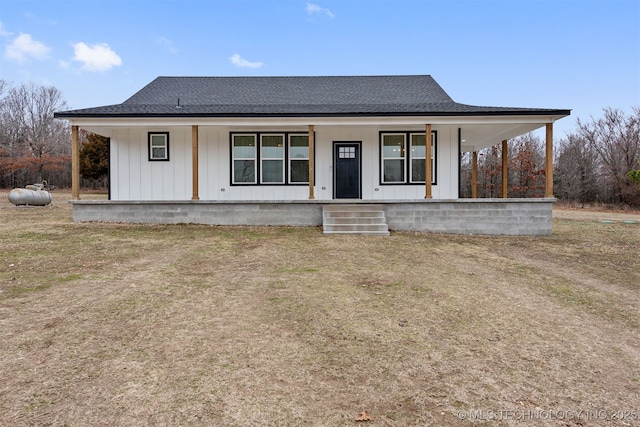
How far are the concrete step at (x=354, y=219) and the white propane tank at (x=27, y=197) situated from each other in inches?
496

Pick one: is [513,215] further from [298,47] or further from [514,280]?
[298,47]

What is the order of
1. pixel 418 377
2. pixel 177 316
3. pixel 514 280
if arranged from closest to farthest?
1. pixel 418 377
2. pixel 177 316
3. pixel 514 280

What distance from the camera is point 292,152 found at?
1197 centimetres

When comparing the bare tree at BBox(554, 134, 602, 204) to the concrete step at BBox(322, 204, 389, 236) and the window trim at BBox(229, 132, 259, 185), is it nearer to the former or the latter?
the concrete step at BBox(322, 204, 389, 236)

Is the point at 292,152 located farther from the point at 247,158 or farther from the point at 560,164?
the point at 560,164

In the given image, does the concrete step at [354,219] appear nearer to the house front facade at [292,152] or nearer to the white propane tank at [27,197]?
the house front facade at [292,152]

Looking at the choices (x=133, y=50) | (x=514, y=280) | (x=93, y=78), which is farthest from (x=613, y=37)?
(x=93, y=78)

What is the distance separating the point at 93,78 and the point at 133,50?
17.4 m

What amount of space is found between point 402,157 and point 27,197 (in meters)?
14.8

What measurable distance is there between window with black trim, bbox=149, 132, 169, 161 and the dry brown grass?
5714 mm

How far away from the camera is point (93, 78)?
44.8m

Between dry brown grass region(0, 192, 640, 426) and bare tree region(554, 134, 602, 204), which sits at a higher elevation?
bare tree region(554, 134, 602, 204)

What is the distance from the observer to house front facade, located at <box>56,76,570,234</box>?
10266 millimetres

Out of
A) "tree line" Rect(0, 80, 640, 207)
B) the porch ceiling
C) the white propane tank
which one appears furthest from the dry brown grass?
"tree line" Rect(0, 80, 640, 207)
